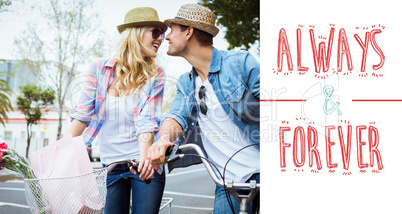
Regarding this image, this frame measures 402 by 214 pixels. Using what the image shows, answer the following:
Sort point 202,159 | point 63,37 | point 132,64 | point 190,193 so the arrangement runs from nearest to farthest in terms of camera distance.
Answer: point 202,159 → point 132,64 → point 63,37 → point 190,193

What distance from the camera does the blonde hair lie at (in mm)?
2105

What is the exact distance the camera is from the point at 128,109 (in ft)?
6.75

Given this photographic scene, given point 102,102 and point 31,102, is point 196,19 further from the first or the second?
point 31,102

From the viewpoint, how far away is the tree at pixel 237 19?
3.09 m

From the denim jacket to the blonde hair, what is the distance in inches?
11.1

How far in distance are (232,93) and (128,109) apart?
1.90 feet

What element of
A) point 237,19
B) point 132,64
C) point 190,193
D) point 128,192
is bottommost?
point 190,193

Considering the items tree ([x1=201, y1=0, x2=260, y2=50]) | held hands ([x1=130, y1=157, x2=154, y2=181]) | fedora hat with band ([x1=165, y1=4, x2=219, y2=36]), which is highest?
tree ([x1=201, y1=0, x2=260, y2=50])

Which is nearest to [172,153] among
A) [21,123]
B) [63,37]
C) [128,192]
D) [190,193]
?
[128,192]

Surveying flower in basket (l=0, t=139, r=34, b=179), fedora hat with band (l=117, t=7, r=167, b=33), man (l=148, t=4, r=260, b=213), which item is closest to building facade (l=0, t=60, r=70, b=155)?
fedora hat with band (l=117, t=7, r=167, b=33)
